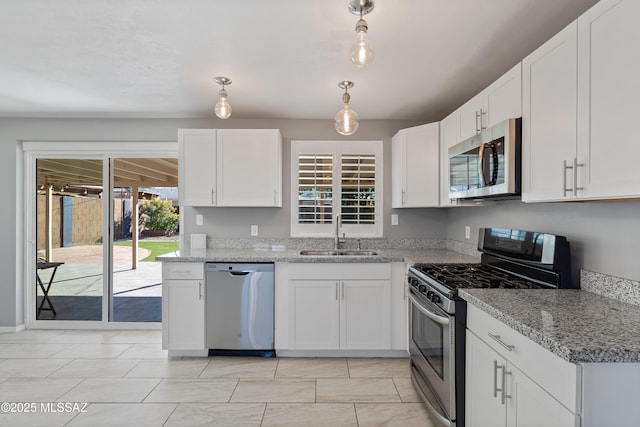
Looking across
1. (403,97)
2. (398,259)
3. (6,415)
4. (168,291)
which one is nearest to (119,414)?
(6,415)

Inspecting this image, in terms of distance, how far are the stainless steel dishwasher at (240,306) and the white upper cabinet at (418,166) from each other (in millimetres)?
1498

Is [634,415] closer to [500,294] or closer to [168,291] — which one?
[500,294]

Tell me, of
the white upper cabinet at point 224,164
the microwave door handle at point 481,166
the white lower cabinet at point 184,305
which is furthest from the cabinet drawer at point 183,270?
the microwave door handle at point 481,166

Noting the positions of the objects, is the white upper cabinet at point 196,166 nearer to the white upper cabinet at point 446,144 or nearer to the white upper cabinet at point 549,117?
the white upper cabinet at point 446,144

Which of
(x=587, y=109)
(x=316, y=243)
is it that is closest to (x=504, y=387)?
(x=587, y=109)

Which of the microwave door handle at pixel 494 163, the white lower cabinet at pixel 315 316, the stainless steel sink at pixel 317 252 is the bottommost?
the white lower cabinet at pixel 315 316

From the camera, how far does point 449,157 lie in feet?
9.05

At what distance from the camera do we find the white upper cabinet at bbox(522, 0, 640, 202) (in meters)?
1.21

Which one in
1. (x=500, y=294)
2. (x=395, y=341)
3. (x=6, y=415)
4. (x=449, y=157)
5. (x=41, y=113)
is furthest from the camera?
(x=41, y=113)

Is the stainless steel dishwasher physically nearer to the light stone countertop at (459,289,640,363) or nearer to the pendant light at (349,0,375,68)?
the light stone countertop at (459,289,640,363)

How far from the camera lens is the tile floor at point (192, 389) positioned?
2180 millimetres

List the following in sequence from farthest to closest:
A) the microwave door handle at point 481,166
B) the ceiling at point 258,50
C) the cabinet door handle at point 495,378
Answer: the microwave door handle at point 481,166, the ceiling at point 258,50, the cabinet door handle at point 495,378

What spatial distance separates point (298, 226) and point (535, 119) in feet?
8.18

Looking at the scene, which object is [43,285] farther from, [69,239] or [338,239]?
[338,239]
